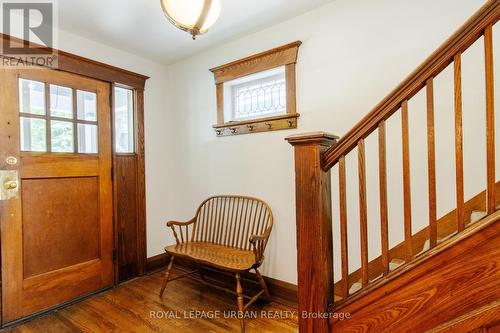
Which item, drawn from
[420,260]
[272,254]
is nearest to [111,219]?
[272,254]

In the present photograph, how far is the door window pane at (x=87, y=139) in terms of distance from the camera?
245 centimetres

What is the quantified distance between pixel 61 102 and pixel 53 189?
0.77m

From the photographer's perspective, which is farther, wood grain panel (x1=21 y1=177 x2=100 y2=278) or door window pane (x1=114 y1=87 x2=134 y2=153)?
door window pane (x1=114 y1=87 x2=134 y2=153)

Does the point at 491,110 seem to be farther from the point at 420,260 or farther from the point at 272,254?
the point at 272,254

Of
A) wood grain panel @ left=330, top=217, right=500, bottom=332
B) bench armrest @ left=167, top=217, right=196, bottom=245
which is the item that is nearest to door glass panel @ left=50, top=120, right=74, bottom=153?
bench armrest @ left=167, top=217, right=196, bottom=245

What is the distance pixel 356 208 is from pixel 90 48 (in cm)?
Result: 285

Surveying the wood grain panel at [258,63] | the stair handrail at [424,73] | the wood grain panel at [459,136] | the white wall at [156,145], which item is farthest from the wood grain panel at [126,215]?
the wood grain panel at [459,136]

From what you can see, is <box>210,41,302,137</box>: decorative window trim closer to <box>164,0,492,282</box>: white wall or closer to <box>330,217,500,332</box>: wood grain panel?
<box>164,0,492,282</box>: white wall

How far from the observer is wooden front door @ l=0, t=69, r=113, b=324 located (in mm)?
2031

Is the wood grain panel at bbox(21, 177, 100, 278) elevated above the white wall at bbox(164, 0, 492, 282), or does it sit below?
below

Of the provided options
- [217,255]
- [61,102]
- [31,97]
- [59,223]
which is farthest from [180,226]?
[31,97]

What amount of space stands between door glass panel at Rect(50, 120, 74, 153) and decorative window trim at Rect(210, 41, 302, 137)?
133cm

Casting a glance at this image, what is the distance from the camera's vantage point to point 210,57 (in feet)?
9.43

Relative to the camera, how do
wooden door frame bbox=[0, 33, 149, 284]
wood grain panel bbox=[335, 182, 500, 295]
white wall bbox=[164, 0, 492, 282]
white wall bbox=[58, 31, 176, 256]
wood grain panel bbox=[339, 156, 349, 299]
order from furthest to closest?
1. white wall bbox=[58, 31, 176, 256]
2. wooden door frame bbox=[0, 33, 149, 284]
3. white wall bbox=[164, 0, 492, 282]
4. wood grain panel bbox=[335, 182, 500, 295]
5. wood grain panel bbox=[339, 156, 349, 299]
